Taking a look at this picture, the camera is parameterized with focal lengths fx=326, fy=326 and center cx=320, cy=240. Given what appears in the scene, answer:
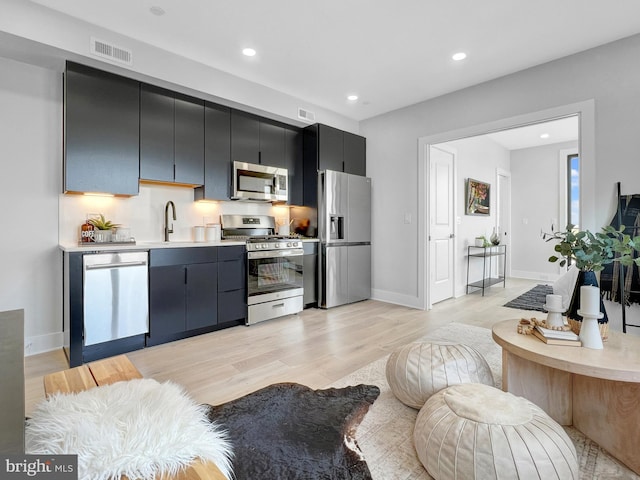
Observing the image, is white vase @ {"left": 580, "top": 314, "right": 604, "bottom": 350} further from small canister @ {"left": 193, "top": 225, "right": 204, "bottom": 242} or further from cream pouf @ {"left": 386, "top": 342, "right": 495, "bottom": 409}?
small canister @ {"left": 193, "top": 225, "right": 204, "bottom": 242}

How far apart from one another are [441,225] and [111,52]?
4.34 metres

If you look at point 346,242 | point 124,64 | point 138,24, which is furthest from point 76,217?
point 346,242

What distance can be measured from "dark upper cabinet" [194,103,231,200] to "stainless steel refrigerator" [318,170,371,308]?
1261 mm

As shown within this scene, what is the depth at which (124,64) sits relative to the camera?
9.17 ft

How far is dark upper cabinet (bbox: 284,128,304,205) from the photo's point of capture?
173 inches

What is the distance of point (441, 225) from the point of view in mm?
4832

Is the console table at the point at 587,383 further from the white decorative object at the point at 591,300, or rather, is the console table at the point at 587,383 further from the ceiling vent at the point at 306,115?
the ceiling vent at the point at 306,115

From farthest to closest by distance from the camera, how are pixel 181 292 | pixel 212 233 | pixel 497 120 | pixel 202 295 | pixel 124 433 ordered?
pixel 212 233 < pixel 497 120 < pixel 202 295 < pixel 181 292 < pixel 124 433

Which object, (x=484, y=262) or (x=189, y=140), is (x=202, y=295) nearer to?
(x=189, y=140)

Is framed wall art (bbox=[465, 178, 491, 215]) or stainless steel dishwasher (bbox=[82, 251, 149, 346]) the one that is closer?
stainless steel dishwasher (bbox=[82, 251, 149, 346])

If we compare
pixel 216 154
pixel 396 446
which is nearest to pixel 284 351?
pixel 396 446

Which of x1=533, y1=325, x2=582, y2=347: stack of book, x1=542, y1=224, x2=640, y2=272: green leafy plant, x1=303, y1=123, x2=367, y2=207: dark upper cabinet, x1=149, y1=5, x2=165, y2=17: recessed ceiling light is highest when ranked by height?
x1=149, y1=5, x2=165, y2=17: recessed ceiling light

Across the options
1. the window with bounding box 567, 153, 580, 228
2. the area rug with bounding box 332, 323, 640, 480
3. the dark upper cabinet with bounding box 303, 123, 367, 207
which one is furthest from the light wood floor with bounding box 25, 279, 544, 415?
the window with bounding box 567, 153, 580, 228

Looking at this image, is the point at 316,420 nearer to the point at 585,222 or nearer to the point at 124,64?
the point at 585,222
